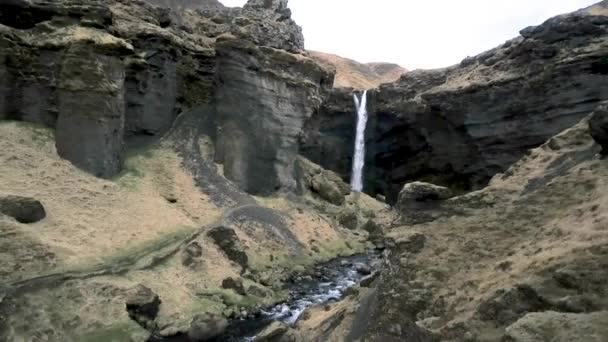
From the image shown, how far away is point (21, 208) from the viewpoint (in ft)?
75.6

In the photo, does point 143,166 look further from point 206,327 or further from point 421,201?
point 421,201

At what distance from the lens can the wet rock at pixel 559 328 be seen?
7561 mm

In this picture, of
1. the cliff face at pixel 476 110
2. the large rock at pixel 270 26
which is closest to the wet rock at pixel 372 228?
the cliff face at pixel 476 110

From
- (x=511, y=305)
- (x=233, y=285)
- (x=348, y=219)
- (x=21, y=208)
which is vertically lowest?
(x=348, y=219)

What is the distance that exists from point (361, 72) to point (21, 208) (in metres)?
145

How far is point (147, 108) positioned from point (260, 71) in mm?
10506

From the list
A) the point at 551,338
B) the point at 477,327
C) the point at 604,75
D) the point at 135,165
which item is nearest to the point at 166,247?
the point at 135,165

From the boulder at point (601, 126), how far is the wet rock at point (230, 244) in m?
20.9

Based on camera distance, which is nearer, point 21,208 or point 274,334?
point 274,334

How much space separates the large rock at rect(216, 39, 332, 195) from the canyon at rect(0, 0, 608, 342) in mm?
189

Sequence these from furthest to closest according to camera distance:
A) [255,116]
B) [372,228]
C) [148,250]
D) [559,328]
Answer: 1. [372,228]
2. [255,116]
3. [148,250]
4. [559,328]

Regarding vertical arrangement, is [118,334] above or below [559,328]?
below

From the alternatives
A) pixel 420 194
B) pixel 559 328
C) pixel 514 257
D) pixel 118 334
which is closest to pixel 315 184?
pixel 118 334

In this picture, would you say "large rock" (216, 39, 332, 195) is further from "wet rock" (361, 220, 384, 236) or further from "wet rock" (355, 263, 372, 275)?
"wet rock" (355, 263, 372, 275)
